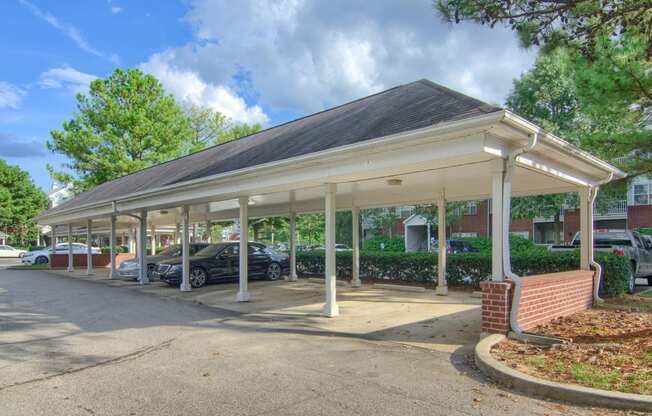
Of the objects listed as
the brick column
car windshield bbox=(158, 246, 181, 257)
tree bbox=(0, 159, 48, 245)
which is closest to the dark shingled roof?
the brick column

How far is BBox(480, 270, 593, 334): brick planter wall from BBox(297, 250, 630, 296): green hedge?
2.68m

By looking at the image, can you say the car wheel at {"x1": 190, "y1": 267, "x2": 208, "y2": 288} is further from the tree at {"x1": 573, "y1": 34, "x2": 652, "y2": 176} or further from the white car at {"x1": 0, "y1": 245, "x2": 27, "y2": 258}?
the white car at {"x1": 0, "y1": 245, "x2": 27, "y2": 258}

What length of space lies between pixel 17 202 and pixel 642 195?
207 ft

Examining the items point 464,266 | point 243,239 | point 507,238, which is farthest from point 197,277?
point 507,238

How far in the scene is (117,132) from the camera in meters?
31.7

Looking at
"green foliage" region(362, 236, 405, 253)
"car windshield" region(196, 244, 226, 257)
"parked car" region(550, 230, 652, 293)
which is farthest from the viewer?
"green foliage" region(362, 236, 405, 253)

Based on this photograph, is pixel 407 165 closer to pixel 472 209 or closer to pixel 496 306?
pixel 496 306

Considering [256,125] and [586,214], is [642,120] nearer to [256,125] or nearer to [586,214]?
[586,214]

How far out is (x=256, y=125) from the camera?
37.2 meters

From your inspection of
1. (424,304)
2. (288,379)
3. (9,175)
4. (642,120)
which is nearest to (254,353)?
(288,379)

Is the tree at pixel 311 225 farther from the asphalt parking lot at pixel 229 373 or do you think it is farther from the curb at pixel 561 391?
the curb at pixel 561 391

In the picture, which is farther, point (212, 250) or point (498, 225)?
point (212, 250)

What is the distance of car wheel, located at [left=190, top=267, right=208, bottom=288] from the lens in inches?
624

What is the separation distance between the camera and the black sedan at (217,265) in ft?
52.6
